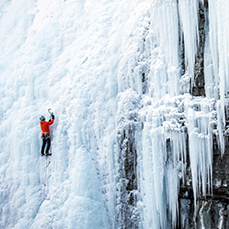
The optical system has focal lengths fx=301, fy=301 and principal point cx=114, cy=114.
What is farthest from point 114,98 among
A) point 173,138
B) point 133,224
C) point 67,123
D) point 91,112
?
point 133,224

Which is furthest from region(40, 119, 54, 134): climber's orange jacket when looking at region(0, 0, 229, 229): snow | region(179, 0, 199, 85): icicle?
region(179, 0, 199, 85): icicle

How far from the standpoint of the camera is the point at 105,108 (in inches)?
233

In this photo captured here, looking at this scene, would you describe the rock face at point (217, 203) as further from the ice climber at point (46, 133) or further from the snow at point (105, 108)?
the ice climber at point (46, 133)

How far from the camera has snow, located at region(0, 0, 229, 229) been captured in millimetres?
4520

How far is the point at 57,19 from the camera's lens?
7.98m

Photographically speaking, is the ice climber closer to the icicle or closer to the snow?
the snow

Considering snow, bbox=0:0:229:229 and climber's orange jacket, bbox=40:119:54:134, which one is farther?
climber's orange jacket, bbox=40:119:54:134

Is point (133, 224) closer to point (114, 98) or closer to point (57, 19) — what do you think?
point (114, 98)

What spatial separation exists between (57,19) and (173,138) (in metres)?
4.98

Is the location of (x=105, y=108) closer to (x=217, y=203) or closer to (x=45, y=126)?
(x=45, y=126)

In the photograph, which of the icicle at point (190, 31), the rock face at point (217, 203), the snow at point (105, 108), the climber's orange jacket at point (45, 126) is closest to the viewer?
the rock face at point (217, 203)

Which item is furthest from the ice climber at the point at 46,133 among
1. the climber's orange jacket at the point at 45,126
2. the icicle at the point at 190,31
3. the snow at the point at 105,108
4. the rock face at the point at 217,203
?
the rock face at the point at 217,203

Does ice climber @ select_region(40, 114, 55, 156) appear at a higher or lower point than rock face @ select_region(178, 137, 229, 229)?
higher

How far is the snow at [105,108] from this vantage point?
4.52 metres
